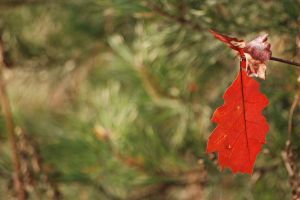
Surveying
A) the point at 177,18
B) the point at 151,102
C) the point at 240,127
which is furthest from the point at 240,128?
the point at 151,102

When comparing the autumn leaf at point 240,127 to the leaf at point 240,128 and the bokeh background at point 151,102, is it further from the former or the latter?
the bokeh background at point 151,102

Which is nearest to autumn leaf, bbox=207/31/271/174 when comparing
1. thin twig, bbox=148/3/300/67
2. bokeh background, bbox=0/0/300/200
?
bokeh background, bbox=0/0/300/200

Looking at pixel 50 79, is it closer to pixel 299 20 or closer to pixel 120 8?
pixel 120 8

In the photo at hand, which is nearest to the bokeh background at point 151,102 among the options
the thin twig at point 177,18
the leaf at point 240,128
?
the thin twig at point 177,18

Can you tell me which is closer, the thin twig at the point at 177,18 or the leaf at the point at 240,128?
the leaf at the point at 240,128

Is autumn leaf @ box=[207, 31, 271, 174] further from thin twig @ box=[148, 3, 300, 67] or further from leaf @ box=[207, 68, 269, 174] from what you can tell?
thin twig @ box=[148, 3, 300, 67]

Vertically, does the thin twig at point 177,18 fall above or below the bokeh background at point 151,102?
above

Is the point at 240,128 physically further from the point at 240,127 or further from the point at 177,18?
the point at 177,18
